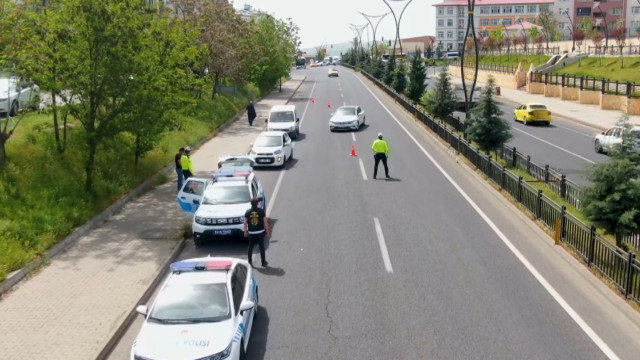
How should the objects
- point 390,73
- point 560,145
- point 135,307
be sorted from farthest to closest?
point 390,73
point 560,145
point 135,307

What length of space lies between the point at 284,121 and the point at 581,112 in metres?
24.6

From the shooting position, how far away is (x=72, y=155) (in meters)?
22.0

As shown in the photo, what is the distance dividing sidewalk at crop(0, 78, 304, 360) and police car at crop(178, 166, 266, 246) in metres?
0.76

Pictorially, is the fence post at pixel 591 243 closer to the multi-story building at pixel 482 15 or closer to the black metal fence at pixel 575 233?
the black metal fence at pixel 575 233

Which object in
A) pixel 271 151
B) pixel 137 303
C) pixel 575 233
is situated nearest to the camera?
pixel 137 303

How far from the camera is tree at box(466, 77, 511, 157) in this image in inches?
1015

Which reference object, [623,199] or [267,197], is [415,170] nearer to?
[267,197]

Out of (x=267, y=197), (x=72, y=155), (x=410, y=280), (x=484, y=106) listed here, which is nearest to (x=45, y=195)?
(x=72, y=155)

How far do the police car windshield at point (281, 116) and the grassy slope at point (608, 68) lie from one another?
36.6 meters

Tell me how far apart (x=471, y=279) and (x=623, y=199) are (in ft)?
13.9

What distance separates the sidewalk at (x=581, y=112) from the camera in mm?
41213

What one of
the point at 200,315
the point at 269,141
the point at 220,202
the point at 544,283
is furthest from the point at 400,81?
the point at 200,315

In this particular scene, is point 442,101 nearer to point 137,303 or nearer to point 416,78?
point 416,78

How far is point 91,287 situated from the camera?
12805 millimetres
